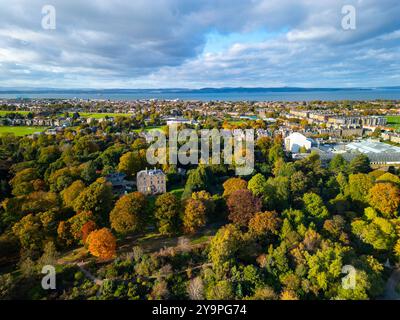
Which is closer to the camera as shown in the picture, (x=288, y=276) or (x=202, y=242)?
(x=288, y=276)

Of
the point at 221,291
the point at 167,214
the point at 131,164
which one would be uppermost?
the point at 131,164

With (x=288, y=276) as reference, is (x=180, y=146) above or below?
above

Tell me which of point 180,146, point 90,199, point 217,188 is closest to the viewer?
point 90,199

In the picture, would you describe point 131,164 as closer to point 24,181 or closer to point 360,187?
point 24,181

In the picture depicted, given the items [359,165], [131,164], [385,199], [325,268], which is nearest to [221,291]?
[325,268]
